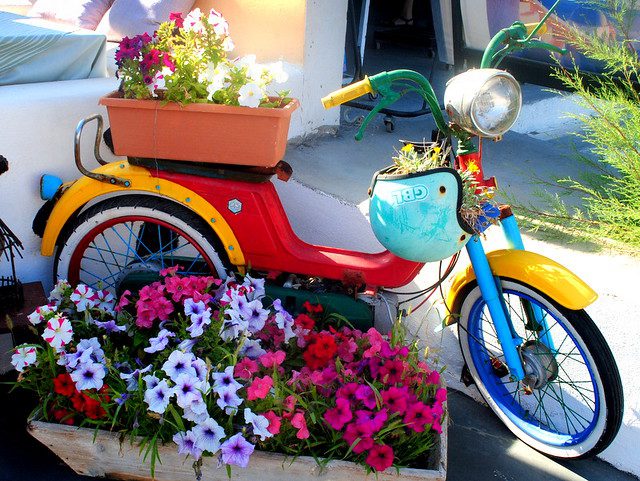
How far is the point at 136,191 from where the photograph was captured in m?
2.39

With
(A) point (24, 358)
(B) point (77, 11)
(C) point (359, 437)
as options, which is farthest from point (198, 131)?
(B) point (77, 11)

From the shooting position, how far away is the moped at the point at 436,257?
2.03 metres

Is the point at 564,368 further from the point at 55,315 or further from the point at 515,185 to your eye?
the point at 55,315

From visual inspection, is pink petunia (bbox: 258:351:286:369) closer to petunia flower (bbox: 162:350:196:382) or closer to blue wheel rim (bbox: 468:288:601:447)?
petunia flower (bbox: 162:350:196:382)

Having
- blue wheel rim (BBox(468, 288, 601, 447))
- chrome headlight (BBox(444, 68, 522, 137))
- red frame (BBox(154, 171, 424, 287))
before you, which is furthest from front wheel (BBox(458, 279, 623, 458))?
chrome headlight (BBox(444, 68, 522, 137))

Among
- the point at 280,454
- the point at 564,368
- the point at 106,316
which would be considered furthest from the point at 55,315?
the point at 564,368

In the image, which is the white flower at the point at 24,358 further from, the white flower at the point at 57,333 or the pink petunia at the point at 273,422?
the pink petunia at the point at 273,422

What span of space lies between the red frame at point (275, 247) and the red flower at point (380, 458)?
0.66m

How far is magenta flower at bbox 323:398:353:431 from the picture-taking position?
6.33 ft

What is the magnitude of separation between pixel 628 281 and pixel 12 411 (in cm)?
226

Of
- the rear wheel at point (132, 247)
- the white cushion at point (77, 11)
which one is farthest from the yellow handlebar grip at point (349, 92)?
the white cushion at point (77, 11)

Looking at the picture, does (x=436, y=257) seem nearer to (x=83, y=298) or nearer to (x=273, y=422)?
(x=273, y=422)

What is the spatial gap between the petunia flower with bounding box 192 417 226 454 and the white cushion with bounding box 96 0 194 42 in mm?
2598

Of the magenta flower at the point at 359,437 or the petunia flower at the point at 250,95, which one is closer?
the magenta flower at the point at 359,437
